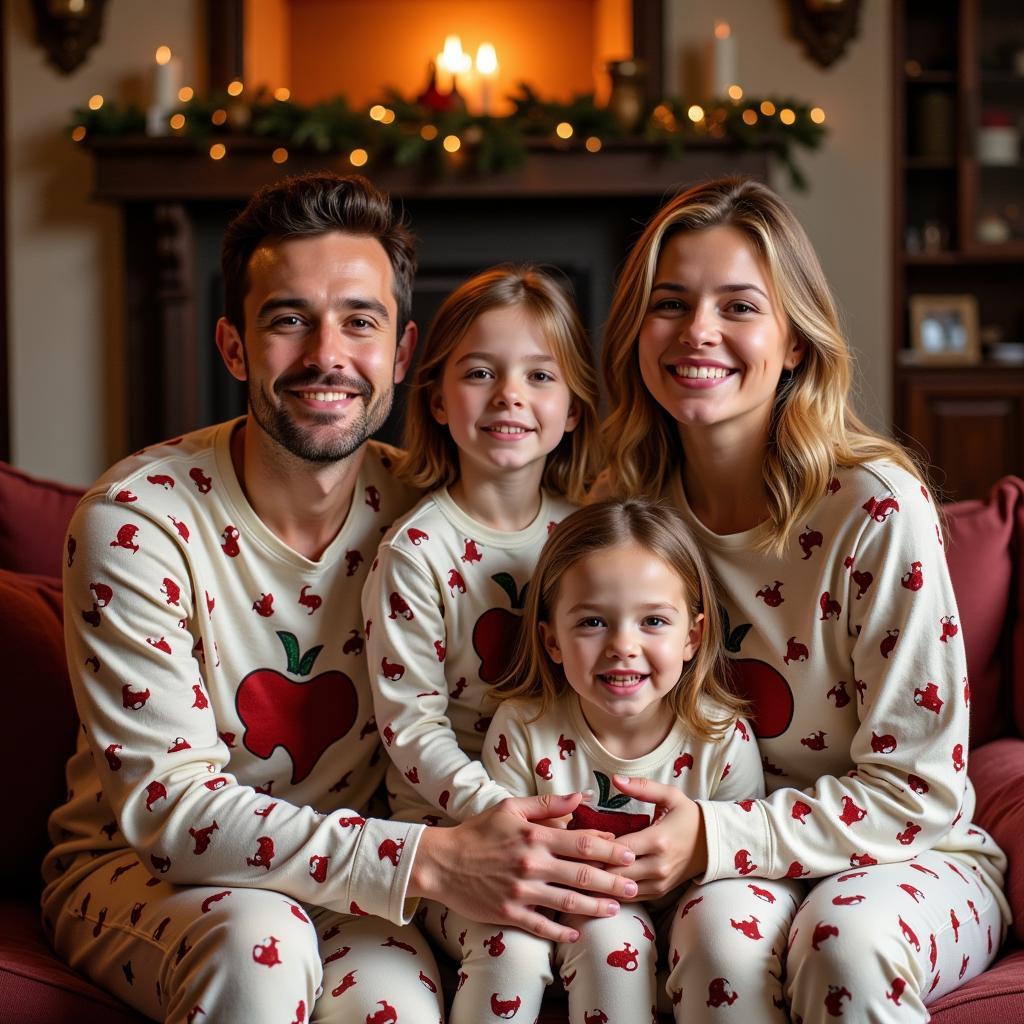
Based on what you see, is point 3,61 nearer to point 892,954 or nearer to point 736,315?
point 736,315

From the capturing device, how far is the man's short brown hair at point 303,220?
5.80ft

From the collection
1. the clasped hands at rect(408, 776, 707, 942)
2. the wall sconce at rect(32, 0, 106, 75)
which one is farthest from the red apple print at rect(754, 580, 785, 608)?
the wall sconce at rect(32, 0, 106, 75)

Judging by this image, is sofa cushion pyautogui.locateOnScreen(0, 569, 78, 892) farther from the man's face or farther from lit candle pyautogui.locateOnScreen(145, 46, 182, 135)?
lit candle pyautogui.locateOnScreen(145, 46, 182, 135)

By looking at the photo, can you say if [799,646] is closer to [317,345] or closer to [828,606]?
[828,606]

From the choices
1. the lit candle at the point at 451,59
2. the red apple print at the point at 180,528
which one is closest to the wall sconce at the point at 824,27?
the lit candle at the point at 451,59

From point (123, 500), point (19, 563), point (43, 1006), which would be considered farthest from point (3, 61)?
Answer: point (43, 1006)

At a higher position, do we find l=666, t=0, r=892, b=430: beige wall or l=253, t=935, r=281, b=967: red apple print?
l=666, t=0, r=892, b=430: beige wall

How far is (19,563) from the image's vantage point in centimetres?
202

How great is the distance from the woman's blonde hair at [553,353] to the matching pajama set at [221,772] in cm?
11

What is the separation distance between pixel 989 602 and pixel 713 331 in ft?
2.14

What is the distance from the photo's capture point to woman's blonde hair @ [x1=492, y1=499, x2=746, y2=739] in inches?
65.6

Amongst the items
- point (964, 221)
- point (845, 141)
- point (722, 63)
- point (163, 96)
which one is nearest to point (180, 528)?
point (163, 96)

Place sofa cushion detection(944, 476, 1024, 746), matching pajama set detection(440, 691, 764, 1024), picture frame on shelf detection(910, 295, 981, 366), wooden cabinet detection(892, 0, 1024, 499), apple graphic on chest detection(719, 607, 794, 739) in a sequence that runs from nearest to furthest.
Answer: matching pajama set detection(440, 691, 764, 1024)
apple graphic on chest detection(719, 607, 794, 739)
sofa cushion detection(944, 476, 1024, 746)
wooden cabinet detection(892, 0, 1024, 499)
picture frame on shelf detection(910, 295, 981, 366)

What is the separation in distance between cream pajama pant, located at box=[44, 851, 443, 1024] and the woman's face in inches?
30.6
